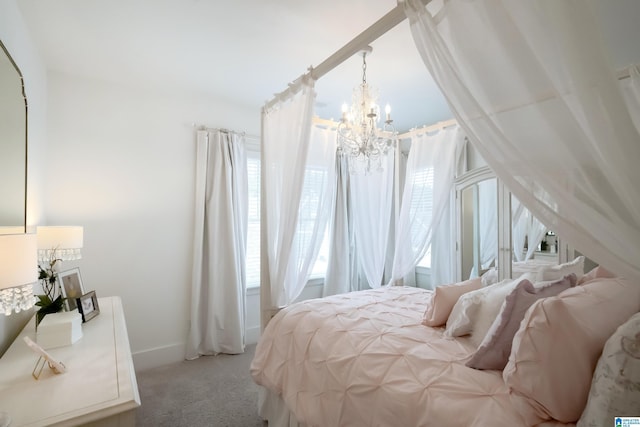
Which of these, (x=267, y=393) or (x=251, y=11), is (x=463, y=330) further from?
(x=251, y=11)

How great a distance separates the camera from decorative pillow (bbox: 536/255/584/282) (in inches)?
79.4

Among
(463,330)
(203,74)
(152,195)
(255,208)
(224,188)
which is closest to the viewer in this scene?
(463,330)

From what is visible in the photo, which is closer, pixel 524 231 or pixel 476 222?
pixel 524 231

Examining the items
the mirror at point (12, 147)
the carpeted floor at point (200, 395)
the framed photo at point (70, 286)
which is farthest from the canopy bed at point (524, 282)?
the mirror at point (12, 147)

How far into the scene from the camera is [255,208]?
12.0ft

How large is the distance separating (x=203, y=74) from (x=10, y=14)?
1274 mm

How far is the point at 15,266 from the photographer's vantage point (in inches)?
39.6

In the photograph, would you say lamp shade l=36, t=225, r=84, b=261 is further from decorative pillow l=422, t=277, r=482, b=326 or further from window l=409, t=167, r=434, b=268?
window l=409, t=167, r=434, b=268

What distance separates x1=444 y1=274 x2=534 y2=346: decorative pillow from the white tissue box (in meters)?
2.00

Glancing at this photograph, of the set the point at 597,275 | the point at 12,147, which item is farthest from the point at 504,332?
the point at 12,147

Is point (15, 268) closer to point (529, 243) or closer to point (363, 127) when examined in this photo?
point (363, 127)

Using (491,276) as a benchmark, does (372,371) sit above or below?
below

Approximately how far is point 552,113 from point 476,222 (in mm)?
2353

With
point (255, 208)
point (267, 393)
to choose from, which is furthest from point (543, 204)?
point (255, 208)
